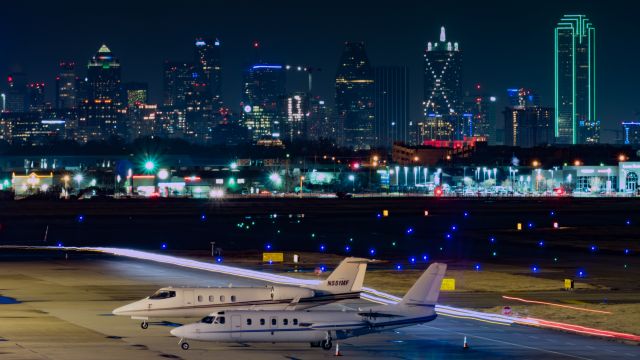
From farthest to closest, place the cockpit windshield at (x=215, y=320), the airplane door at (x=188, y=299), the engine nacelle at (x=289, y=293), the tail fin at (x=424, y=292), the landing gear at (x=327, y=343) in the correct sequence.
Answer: the airplane door at (x=188, y=299) → the engine nacelle at (x=289, y=293) → the tail fin at (x=424, y=292) → the landing gear at (x=327, y=343) → the cockpit windshield at (x=215, y=320)

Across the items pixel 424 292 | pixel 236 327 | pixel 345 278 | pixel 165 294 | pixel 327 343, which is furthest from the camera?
pixel 345 278

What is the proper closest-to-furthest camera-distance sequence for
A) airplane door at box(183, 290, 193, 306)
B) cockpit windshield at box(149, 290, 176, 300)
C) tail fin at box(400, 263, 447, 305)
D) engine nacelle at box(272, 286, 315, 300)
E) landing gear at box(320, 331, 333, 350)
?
landing gear at box(320, 331, 333, 350) < tail fin at box(400, 263, 447, 305) < engine nacelle at box(272, 286, 315, 300) < airplane door at box(183, 290, 193, 306) < cockpit windshield at box(149, 290, 176, 300)

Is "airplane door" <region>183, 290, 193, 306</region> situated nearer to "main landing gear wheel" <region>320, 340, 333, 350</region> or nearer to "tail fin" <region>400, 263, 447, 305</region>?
"main landing gear wheel" <region>320, 340, 333, 350</region>

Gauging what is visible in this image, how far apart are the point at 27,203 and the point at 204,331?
148806 millimetres

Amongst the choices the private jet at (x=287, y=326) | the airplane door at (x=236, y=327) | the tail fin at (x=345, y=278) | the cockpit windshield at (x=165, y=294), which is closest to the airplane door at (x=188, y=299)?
the cockpit windshield at (x=165, y=294)

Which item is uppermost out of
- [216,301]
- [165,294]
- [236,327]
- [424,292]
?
[424,292]

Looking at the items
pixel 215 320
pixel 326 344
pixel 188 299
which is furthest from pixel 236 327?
pixel 188 299

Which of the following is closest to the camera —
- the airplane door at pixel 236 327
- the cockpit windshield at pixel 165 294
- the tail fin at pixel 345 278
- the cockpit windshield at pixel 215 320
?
the airplane door at pixel 236 327

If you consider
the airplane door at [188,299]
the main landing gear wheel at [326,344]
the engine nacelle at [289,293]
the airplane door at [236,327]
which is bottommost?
the main landing gear wheel at [326,344]

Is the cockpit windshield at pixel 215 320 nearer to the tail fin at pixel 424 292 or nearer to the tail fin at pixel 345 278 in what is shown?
the tail fin at pixel 424 292

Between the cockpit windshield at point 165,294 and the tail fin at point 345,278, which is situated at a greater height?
the tail fin at point 345,278

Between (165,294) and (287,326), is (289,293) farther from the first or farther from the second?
(165,294)

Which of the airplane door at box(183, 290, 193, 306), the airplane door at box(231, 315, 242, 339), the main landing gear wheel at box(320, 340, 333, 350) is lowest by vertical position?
the main landing gear wheel at box(320, 340, 333, 350)

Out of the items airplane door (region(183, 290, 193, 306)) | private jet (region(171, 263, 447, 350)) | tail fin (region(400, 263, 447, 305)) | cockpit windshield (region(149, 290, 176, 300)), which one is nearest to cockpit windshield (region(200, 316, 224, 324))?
private jet (region(171, 263, 447, 350))
